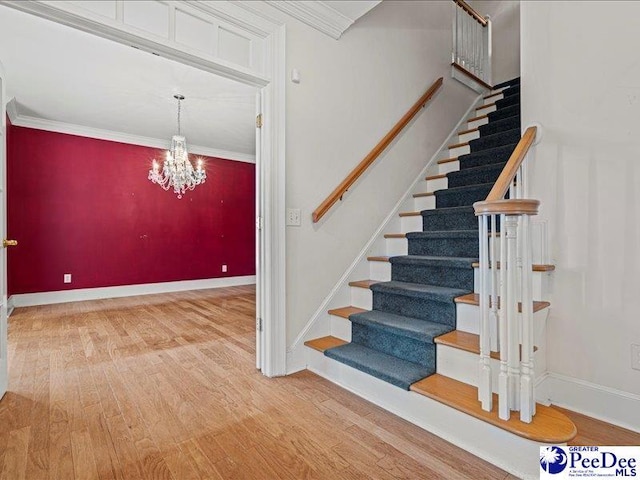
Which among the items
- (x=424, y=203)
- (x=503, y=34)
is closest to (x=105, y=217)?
(x=424, y=203)

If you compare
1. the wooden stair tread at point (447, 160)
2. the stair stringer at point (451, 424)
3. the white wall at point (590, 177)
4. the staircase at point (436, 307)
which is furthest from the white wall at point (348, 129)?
the white wall at point (590, 177)

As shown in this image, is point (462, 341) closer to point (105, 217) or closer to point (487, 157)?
point (487, 157)

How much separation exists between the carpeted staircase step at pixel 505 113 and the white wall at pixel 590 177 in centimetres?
158

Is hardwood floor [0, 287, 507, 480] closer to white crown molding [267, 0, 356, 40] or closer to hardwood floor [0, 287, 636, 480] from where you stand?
hardwood floor [0, 287, 636, 480]

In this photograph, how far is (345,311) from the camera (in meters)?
2.52

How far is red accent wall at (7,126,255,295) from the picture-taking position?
4.53 meters

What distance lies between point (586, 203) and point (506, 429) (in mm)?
1308

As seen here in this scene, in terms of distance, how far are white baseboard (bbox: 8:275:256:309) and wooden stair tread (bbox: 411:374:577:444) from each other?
5053mm

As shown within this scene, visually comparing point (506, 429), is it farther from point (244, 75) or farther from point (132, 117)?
point (132, 117)

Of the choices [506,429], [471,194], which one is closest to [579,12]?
[471,194]

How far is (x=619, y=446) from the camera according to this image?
149 cm

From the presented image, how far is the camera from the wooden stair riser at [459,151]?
11.6 ft

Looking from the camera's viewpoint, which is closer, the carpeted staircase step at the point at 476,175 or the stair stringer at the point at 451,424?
the stair stringer at the point at 451,424

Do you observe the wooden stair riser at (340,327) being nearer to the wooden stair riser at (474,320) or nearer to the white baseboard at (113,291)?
the wooden stair riser at (474,320)
